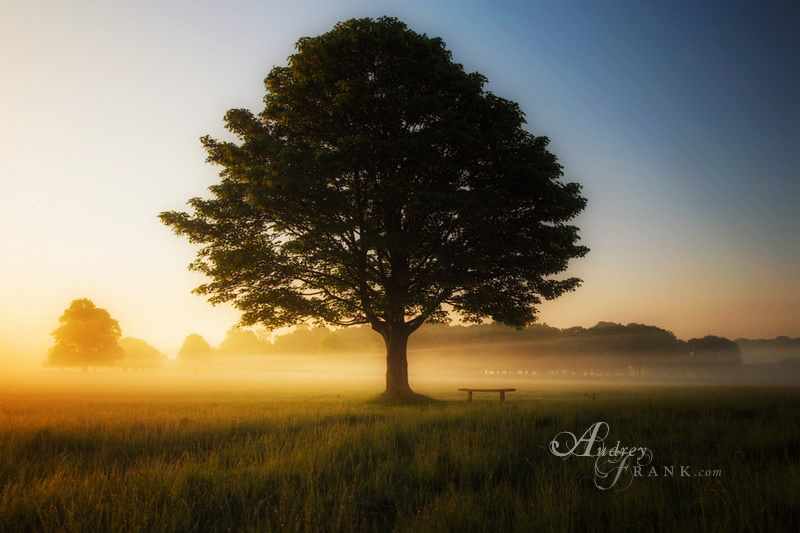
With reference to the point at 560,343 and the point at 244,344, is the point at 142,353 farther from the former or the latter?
the point at 560,343

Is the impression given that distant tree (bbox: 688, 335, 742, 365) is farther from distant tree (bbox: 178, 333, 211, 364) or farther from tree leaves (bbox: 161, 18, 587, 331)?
distant tree (bbox: 178, 333, 211, 364)

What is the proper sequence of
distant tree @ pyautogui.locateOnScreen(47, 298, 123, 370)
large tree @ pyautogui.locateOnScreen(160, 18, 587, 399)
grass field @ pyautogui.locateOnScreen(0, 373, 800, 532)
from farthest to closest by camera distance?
1. distant tree @ pyautogui.locateOnScreen(47, 298, 123, 370)
2. large tree @ pyautogui.locateOnScreen(160, 18, 587, 399)
3. grass field @ pyautogui.locateOnScreen(0, 373, 800, 532)

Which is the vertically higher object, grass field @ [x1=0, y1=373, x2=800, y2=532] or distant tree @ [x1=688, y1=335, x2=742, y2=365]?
grass field @ [x1=0, y1=373, x2=800, y2=532]

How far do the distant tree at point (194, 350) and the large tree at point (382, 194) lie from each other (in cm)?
13832

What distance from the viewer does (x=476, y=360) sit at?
140m

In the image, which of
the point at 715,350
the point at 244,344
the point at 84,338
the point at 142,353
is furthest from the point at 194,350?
the point at 715,350

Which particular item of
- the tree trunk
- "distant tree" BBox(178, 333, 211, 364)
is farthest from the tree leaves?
"distant tree" BBox(178, 333, 211, 364)

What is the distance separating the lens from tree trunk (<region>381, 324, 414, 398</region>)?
23672mm

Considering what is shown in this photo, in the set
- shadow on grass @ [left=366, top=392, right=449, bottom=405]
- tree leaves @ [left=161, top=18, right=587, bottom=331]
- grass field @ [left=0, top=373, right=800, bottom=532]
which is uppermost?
tree leaves @ [left=161, top=18, right=587, bottom=331]

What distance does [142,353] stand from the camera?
133250 mm

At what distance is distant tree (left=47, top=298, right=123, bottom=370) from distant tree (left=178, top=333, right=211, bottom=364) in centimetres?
6772

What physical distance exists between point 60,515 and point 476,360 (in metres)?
141

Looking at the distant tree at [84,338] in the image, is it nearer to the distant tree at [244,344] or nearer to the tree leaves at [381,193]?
the tree leaves at [381,193]

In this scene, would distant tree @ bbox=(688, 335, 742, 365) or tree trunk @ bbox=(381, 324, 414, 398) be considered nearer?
tree trunk @ bbox=(381, 324, 414, 398)
